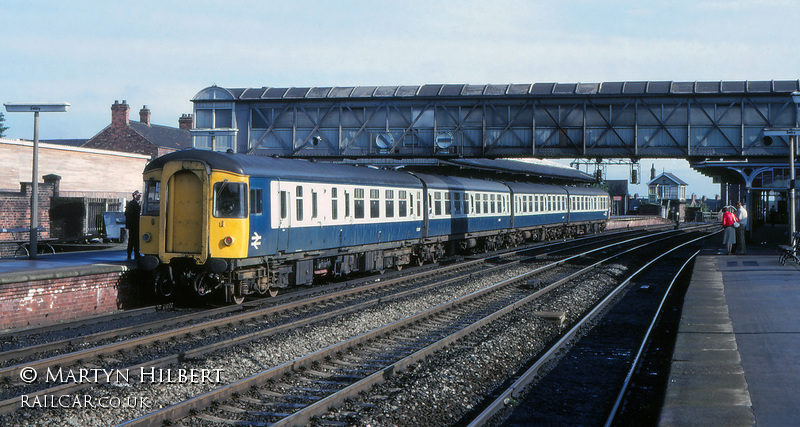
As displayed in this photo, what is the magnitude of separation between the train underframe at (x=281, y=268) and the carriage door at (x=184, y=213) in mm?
334

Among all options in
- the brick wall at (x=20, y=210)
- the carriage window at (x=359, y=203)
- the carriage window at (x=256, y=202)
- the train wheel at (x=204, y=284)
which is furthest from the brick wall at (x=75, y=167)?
the carriage window at (x=256, y=202)

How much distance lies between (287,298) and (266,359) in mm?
5750

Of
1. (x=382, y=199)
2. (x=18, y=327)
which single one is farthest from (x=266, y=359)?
(x=382, y=199)

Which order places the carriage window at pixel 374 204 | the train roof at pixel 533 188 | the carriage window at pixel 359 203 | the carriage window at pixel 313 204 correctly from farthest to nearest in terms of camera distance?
the train roof at pixel 533 188, the carriage window at pixel 374 204, the carriage window at pixel 359 203, the carriage window at pixel 313 204

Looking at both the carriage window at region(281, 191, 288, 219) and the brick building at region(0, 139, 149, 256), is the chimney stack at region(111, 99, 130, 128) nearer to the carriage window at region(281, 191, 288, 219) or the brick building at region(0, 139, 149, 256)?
the brick building at region(0, 139, 149, 256)

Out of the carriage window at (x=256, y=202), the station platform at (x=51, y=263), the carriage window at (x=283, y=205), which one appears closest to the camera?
the station platform at (x=51, y=263)

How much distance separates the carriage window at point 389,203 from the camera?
2045 cm

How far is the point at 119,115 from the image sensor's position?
174 ft

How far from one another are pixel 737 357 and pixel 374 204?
11.8 meters

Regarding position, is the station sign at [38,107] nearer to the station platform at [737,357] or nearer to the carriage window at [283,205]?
the carriage window at [283,205]

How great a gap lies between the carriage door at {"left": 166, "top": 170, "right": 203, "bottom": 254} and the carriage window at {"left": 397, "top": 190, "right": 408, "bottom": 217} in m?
8.11

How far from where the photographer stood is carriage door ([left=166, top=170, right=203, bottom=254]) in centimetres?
1385

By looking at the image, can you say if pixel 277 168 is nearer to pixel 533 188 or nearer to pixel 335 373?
pixel 335 373

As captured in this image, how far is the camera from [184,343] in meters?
10.7
